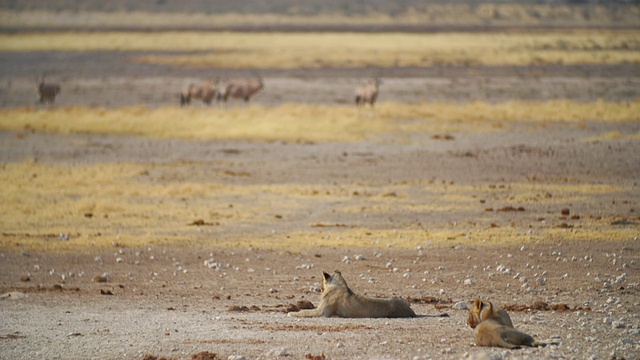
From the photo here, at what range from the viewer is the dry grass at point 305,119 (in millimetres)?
29422

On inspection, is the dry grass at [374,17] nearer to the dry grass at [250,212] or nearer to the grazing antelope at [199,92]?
the grazing antelope at [199,92]

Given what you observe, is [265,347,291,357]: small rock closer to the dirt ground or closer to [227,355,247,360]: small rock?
the dirt ground

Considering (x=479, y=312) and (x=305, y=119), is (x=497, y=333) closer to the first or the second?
(x=479, y=312)

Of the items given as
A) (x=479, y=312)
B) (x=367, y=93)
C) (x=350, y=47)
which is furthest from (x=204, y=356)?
(x=350, y=47)

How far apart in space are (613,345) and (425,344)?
1.42 m

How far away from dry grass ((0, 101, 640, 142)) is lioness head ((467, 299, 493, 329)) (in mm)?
19213

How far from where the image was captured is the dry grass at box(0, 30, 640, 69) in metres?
64.4

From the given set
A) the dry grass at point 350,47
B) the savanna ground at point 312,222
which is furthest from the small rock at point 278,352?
the dry grass at point 350,47

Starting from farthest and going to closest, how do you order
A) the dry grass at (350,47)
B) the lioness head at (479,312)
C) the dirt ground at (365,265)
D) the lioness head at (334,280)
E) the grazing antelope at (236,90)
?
1. the dry grass at (350,47)
2. the grazing antelope at (236,90)
3. the lioness head at (334,280)
4. the dirt ground at (365,265)
5. the lioness head at (479,312)

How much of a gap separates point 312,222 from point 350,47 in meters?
63.7

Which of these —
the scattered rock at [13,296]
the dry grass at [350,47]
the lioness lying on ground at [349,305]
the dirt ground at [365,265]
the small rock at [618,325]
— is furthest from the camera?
the dry grass at [350,47]

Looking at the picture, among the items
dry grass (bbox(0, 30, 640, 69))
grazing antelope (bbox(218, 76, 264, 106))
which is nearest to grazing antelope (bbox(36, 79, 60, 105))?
grazing antelope (bbox(218, 76, 264, 106))

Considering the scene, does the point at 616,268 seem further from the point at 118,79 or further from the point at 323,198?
the point at 118,79

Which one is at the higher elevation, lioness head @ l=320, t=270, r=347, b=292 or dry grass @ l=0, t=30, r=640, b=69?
lioness head @ l=320, t=270, r=347, b=292
